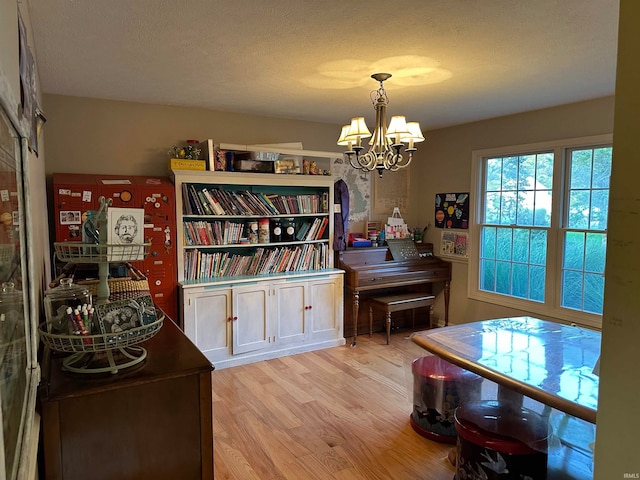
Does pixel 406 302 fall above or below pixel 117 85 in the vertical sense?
below

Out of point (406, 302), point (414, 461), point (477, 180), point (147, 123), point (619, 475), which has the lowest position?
point (414, 461)

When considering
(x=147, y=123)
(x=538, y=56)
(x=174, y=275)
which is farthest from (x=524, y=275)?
(x=147, y=123)

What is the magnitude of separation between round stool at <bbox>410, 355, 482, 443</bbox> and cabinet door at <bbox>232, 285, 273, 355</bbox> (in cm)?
173

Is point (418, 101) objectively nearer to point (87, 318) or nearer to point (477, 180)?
point (477, 180)

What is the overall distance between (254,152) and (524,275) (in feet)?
9.65

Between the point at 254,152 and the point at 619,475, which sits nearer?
the point at 619,475

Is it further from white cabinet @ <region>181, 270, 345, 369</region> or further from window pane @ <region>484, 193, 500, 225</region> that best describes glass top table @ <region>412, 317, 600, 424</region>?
window pane @ <region>484, 193, 500, 225</region>

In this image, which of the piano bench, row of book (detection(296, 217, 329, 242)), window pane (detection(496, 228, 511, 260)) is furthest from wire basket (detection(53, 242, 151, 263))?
window pane (detection(496, 228, 511, 260))

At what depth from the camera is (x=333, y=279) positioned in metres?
4.47

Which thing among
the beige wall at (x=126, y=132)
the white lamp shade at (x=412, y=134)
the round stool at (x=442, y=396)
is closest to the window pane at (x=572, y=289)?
the round stool at (x=442, y=396)

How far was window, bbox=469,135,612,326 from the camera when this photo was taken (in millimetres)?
3828

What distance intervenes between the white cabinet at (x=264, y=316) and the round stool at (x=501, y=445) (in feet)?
7.28

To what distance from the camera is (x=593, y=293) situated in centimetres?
384

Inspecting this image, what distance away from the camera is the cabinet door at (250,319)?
3957 millimetres
